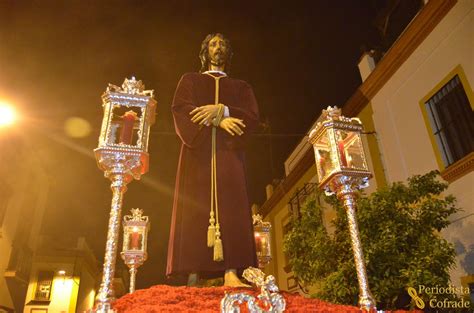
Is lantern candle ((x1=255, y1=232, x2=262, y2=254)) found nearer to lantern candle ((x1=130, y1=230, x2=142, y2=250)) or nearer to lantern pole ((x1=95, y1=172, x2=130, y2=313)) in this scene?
lantern candle ((x1=130, y1=230, x2=142, y2=250))

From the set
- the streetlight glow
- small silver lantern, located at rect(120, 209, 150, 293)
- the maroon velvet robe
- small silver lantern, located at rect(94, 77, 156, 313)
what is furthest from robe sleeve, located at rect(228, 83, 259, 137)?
the streetlight glow

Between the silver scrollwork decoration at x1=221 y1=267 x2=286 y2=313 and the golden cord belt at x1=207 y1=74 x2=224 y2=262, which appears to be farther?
the golden cord belt at x1=207 y1=74 x2=224 y2=262

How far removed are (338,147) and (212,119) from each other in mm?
1311

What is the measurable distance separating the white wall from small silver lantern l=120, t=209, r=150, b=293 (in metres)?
5.50

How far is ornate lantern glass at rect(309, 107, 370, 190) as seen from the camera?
10.8ft

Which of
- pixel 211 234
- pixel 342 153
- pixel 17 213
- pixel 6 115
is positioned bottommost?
pixel 211 234

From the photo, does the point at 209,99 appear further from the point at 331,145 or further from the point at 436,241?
the point at 436,241

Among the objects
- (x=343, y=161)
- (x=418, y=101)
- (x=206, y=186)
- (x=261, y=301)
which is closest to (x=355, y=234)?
(x=343, y=161)

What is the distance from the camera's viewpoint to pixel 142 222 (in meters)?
6.48

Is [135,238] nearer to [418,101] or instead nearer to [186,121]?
[186,121]

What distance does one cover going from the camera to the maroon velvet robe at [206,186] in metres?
3.46

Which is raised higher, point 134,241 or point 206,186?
point 134,241

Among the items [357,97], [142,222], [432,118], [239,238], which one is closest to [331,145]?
[239,238]

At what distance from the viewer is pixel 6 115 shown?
982cm
